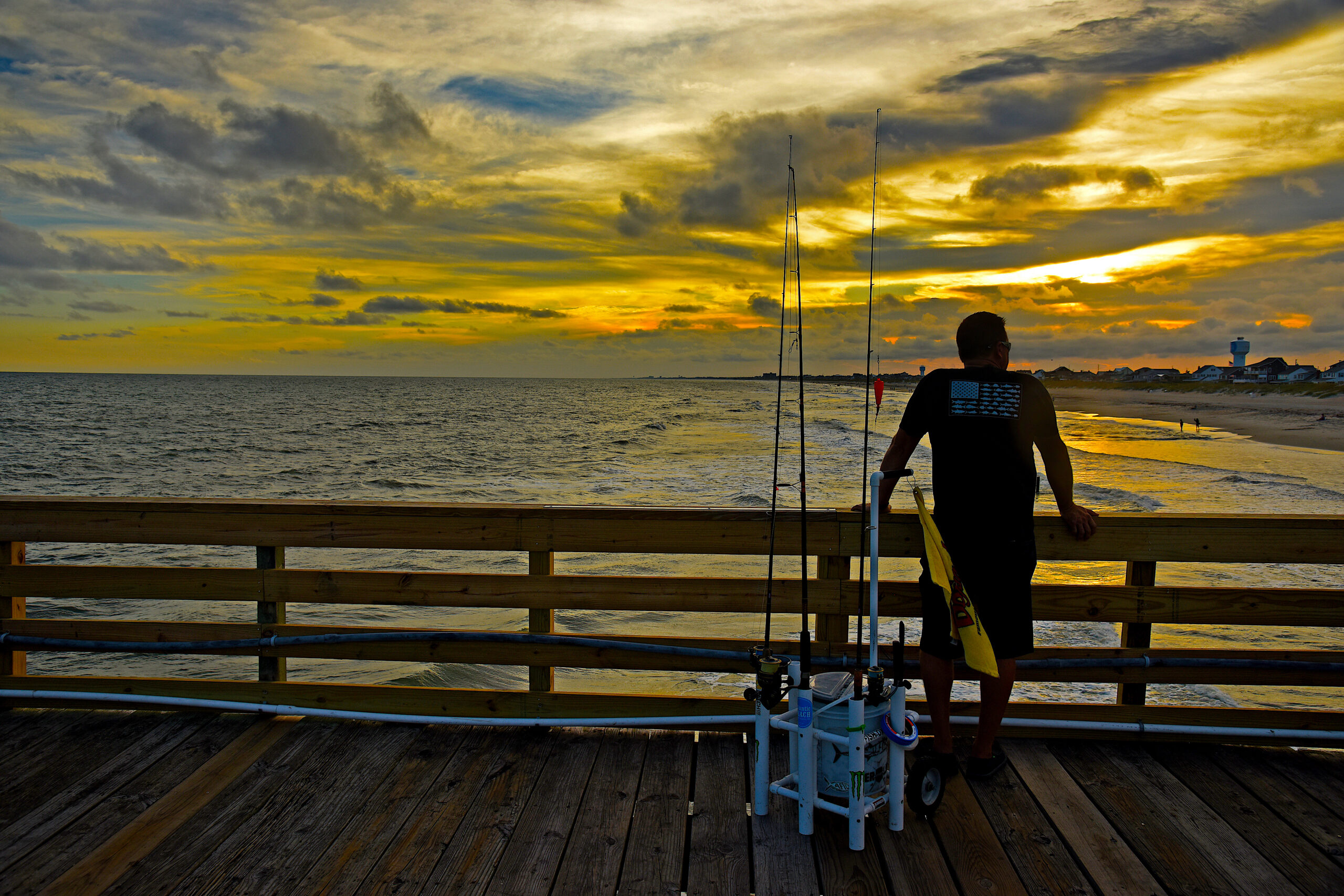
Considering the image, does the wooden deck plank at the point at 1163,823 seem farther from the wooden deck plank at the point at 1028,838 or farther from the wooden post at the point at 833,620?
the wooden post at the point at 833,620

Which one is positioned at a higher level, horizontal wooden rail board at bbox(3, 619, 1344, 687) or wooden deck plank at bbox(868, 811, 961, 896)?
horizontal wooden rail board at bbox(3, 619, 1344, 687)

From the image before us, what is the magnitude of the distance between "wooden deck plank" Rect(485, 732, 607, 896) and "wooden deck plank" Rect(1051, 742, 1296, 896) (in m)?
1.73

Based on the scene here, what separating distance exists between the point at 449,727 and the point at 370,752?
327mm

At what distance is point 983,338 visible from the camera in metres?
2.55

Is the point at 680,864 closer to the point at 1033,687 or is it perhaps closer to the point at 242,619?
the point at 1033,687

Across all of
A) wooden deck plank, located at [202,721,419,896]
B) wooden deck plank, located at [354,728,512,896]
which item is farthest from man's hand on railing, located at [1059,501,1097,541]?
wooden deck plank, located at [202,721,419,896]

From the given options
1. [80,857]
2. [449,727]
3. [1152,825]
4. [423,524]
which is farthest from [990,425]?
[80,857]

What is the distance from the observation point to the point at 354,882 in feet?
7.06

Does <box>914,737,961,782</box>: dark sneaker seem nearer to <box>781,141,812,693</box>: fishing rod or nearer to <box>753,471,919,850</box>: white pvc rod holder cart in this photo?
<box>753,471,919,850</box>: white pvc rod holder cart

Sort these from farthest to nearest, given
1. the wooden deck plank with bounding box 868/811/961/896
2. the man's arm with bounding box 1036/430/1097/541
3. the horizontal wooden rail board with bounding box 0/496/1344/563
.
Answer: the horizontal wooden rail board with bounding box 0/496/1344/563 → the man's arm with bounding box 1036/430/1097/541 → the wooden deck plank with bounding box 868/811/961/896

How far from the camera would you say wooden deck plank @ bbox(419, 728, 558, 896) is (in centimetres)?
216

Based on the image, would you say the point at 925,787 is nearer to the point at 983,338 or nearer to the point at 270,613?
the point at 983,338

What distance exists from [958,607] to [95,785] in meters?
3.07

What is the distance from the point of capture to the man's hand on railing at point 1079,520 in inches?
108
